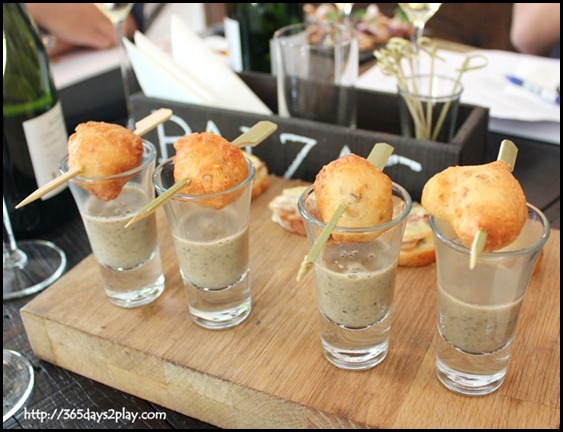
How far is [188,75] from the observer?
1312 mm

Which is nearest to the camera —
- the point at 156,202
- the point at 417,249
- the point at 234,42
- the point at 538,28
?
the point at 156,202

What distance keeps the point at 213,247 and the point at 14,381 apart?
0.36 metres

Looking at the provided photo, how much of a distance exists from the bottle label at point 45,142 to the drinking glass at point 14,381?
0.35 m

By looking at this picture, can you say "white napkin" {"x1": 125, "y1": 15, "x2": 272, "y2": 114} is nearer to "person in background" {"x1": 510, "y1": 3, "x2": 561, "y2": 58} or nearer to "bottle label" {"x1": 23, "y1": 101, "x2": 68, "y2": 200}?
"bottle label" {"x1": 23, "y1": 101, "x2": 68, "y2": 200}

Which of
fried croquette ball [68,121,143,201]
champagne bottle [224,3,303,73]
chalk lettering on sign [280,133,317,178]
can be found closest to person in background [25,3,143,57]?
champagne bottle [224,3,303,73]

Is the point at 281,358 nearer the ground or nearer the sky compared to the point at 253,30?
nearer the ground

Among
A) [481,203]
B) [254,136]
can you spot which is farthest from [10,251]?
[481,203]

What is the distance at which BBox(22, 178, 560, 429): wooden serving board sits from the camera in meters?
0.75

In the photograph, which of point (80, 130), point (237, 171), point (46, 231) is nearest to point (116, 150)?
point (80, 130)

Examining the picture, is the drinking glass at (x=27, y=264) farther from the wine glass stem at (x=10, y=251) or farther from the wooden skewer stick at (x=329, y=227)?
the wooden skewer stick at (x=329, y=227)

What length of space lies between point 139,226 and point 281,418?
0.34 meters

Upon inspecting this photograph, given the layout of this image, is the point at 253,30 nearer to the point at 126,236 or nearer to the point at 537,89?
the point at 537,89

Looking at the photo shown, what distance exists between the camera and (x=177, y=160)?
806 mm

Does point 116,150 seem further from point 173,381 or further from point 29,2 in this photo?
point 29,2
